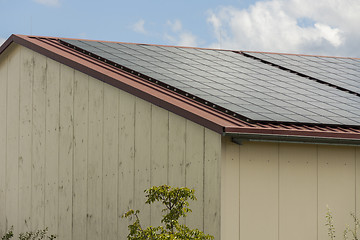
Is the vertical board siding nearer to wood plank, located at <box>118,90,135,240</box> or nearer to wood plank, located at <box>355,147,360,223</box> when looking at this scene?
wood plank, located at <box>118,90,135,240</box>

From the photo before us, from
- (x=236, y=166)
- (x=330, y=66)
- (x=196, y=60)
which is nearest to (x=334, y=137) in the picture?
(x=236, y=166)

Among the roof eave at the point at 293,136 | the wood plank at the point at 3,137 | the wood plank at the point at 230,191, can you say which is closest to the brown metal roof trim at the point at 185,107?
the roof eave at the point at 293,136

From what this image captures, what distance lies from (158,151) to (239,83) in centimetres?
325

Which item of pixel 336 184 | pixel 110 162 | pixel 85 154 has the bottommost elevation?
pixel 336 184

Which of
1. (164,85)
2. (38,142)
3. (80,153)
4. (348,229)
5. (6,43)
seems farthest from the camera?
(6,43)

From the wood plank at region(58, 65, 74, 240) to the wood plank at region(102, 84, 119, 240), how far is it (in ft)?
5.17

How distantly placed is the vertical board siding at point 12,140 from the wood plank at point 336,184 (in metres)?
8.89

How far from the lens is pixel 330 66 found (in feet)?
68.9

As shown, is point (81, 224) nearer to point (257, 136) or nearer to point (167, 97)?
point (167, 97)

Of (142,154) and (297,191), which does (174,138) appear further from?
(297,191)

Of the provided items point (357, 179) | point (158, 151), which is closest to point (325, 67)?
point (357, 179)

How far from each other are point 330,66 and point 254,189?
28.2 ft

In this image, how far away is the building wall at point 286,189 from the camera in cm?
1309

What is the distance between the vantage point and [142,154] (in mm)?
14523
